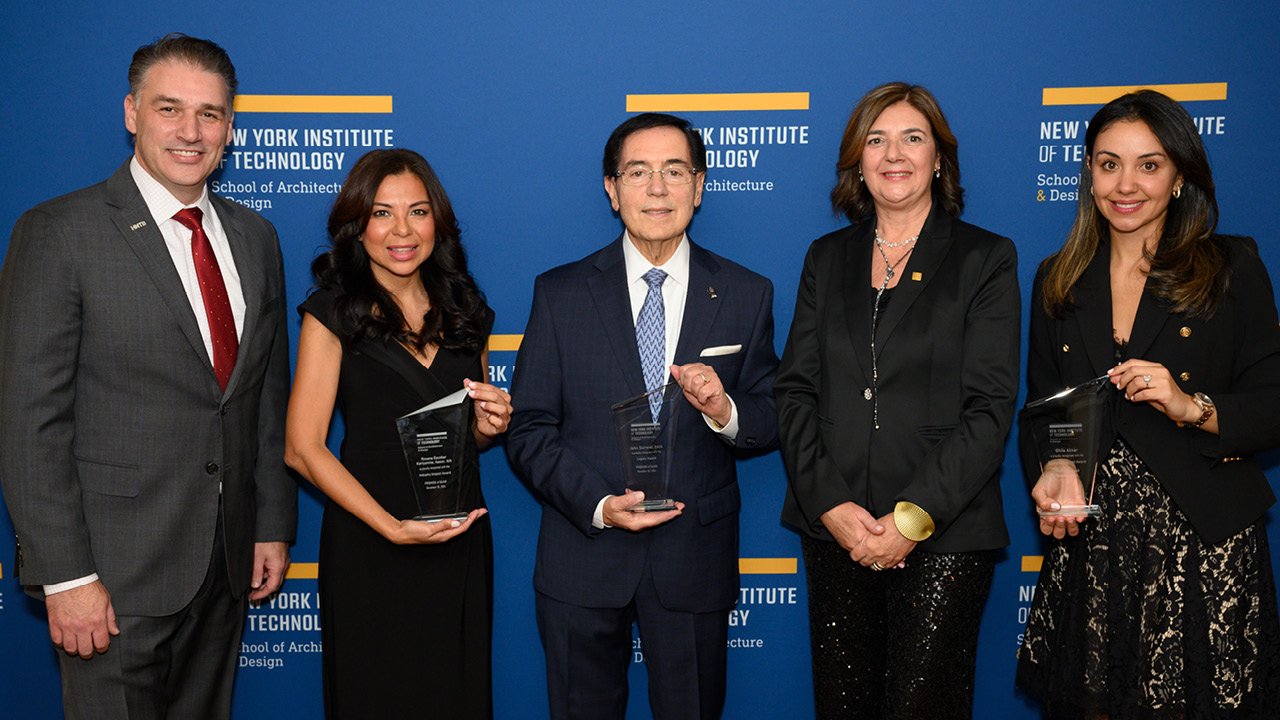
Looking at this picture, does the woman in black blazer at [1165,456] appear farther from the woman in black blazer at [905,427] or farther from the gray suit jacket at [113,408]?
the gray suit jacket at [113,408]

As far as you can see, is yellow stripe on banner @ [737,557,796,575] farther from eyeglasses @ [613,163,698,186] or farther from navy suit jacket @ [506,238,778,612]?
eyeglasses @ [613,163,698,186]

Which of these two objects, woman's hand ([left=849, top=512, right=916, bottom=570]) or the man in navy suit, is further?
the man in navy suit

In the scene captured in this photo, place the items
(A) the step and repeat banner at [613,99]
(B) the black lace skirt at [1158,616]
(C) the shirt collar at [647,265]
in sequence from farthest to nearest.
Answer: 1. (A) the step and repeat banner at [613,99]
2. (C) the shirt collar at [647,265]
3. (B) the black lace skirt at [1158,616]

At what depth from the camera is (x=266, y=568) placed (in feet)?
9.26

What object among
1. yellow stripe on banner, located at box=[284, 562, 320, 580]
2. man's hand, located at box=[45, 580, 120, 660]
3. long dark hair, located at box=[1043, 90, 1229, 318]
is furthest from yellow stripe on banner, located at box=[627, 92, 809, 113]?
man's hand, located at box=[45, 580, 120, 660]

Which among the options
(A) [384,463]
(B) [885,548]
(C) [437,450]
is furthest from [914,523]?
(A) [384,463]

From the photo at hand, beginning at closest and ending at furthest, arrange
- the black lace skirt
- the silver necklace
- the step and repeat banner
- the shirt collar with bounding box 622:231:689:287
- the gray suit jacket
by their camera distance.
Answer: the gray suit jacket → the black lace skirt → the silver necklace → the shirt collar with bounding box 622:231:689:287 → the step and repeat banner

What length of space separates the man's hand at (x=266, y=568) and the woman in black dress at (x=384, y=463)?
0.88 feet

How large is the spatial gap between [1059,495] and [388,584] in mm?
1994

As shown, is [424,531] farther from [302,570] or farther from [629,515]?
[302,570]

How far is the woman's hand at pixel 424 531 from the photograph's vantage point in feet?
8.11

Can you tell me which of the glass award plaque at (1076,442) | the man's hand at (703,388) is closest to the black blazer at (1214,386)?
the glass award plaque at (1076,442)

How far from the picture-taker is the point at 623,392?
8.36 ft

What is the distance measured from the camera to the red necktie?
2434 millimetres
